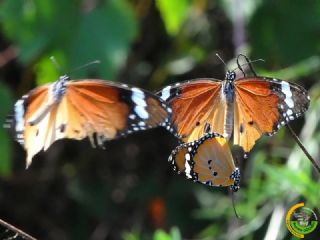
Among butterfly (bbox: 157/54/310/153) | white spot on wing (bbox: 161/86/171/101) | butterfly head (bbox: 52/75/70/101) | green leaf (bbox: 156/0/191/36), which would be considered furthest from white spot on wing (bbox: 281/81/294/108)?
green leaf (bbox: 156/0/191/36)

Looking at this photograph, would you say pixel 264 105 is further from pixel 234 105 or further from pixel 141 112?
pixel 141 112

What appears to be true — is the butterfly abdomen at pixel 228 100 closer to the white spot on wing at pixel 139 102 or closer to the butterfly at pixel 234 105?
the butterfly at pixel 234 105

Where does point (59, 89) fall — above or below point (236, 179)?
above

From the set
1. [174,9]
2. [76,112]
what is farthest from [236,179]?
[174,9]

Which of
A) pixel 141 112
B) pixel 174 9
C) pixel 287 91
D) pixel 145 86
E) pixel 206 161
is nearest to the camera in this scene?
pixel 206 161

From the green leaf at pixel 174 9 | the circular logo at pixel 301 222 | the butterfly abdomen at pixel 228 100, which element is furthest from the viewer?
the green leaf at pixel 174 9

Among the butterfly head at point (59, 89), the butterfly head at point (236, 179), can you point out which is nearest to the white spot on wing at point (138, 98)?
the butterfly head at point (59, 89)
